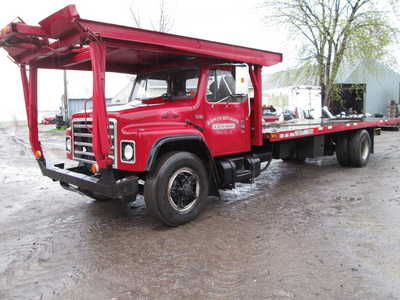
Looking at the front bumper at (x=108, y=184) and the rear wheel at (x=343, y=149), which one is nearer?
the front bumper at (x=108, y=184)

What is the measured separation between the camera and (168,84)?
222 inches

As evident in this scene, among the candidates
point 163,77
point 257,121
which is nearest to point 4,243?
point 163,77

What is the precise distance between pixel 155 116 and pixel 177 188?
1.03 metres

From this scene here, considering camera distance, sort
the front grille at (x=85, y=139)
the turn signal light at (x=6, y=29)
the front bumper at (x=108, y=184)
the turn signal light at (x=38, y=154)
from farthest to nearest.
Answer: the turn signal light at (x=38, y=154) < the front grille at (x=85, y=139) < the front bumper at (x=108, y=184) < the turn signal light at (x=6, y=29)

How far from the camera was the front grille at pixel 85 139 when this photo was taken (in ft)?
14.5

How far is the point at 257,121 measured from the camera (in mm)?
6141

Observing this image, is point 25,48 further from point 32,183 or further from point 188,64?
point 32,183

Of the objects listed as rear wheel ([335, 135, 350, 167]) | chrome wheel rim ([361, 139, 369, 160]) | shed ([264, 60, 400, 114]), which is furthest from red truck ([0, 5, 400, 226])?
shed ([264, 60, 400, 114])

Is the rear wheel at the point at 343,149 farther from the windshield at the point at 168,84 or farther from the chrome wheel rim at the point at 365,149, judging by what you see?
the windshield at the point at 168,84

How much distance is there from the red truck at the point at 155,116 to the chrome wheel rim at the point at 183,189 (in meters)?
0.01

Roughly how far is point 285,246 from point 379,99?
2683 centimetres

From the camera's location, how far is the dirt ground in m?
3.16

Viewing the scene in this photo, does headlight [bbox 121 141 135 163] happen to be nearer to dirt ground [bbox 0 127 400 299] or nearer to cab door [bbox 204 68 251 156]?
dirt ground [bbox 0 127 400 299]

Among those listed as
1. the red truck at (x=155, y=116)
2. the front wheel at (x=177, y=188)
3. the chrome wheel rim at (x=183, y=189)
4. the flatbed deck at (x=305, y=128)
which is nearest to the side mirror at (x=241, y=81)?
the red truck at (x=155, y=116)
